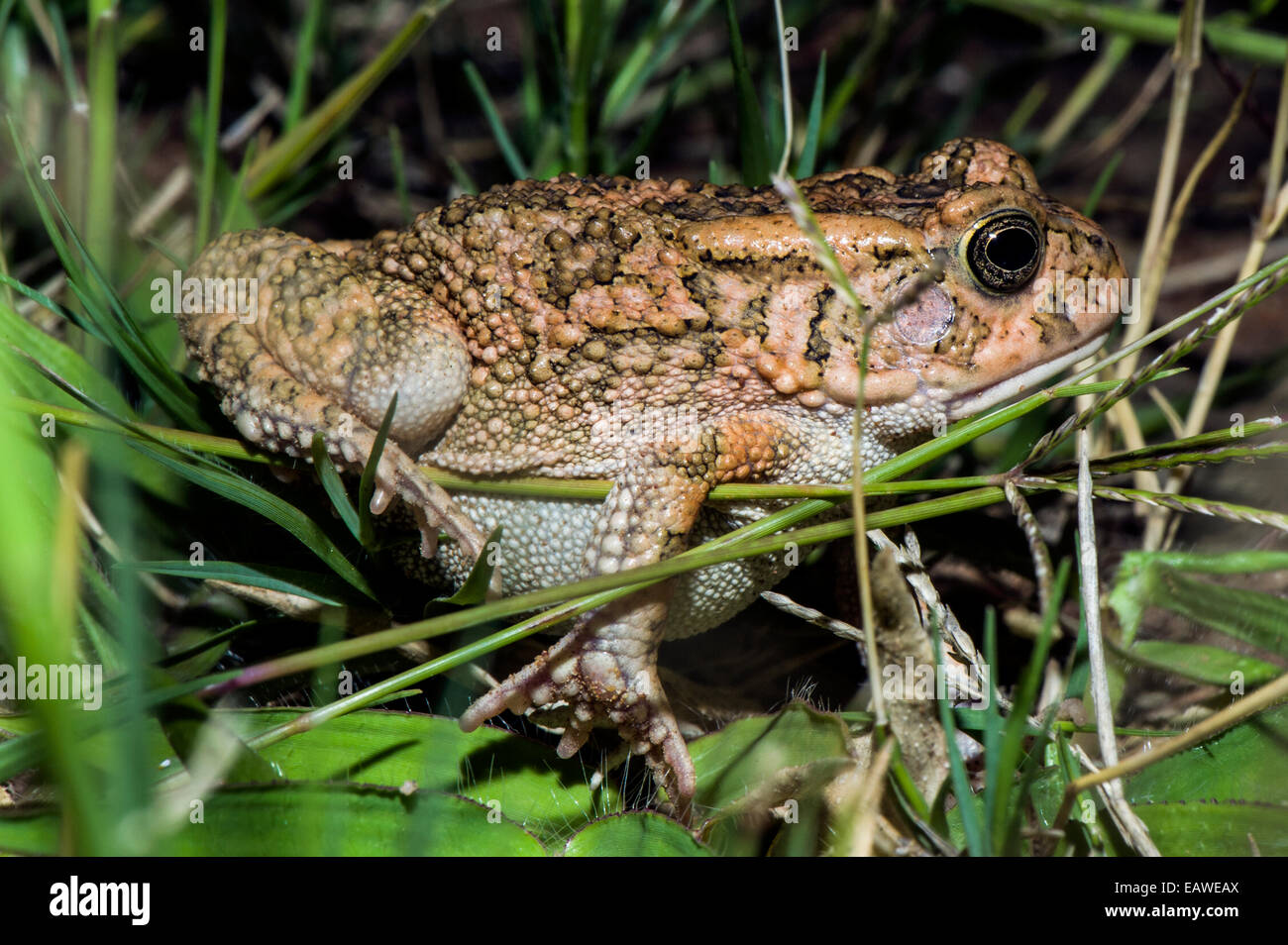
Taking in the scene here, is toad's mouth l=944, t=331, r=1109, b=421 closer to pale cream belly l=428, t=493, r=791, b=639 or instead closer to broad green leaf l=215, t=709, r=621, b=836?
pale cream belly l=428, t=493, r=791, b=639

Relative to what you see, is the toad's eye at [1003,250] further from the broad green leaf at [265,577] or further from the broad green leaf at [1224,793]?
the broad green leaf at [265,577]

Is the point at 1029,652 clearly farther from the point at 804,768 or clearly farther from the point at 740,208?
the point at 740,208

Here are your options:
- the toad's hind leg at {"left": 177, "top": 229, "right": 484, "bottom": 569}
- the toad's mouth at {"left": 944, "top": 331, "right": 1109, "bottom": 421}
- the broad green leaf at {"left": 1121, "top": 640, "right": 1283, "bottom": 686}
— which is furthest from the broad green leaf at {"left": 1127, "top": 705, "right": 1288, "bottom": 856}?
the toad's hind leg at {"left": 177, "top": 229, "right": 484, "bottom": 569}

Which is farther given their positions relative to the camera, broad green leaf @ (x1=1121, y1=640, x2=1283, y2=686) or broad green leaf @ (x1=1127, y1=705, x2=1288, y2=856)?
broad green leaf @ (x1=1121, y1=640, x2=1283, y2=686)

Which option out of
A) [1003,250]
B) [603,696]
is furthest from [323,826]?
[1003,250]

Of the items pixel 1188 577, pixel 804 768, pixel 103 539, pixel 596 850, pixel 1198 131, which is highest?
pixel 1198 131

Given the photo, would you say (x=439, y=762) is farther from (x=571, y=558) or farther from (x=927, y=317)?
(x=927, y=317)
